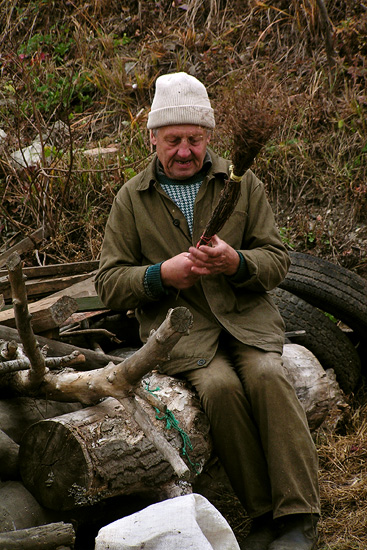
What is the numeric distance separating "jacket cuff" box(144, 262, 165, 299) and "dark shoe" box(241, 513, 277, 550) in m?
1.21

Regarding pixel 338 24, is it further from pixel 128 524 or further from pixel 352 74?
pixel 128 524

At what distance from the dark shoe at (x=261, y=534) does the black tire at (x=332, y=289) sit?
2020 mm

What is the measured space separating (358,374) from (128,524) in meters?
2.82

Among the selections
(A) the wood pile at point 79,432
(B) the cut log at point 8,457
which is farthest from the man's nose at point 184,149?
Answer: (B) the cut log at point 8,457

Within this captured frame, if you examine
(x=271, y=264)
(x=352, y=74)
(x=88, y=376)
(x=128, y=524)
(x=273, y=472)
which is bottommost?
(x=273, y=472)

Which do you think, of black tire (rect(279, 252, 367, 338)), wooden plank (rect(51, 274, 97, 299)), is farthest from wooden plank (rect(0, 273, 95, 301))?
black tire (rect(279, 252, 367, 338))

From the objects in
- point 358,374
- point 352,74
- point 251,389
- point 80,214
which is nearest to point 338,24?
point 352,74

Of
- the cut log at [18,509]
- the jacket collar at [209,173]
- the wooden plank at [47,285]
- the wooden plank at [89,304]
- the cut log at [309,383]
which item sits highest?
the jacket collar at [209,173]

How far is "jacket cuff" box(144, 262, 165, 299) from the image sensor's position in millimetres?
3406

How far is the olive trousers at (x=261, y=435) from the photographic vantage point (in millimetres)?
3152

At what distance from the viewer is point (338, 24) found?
25.1ft

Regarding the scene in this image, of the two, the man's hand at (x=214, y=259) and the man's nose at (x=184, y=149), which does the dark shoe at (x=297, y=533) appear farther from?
the man's nose at (x=184, y=149)

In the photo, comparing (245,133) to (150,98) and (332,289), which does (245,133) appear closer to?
(332,289)

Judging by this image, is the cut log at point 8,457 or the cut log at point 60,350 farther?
the cut log at point 60,350
